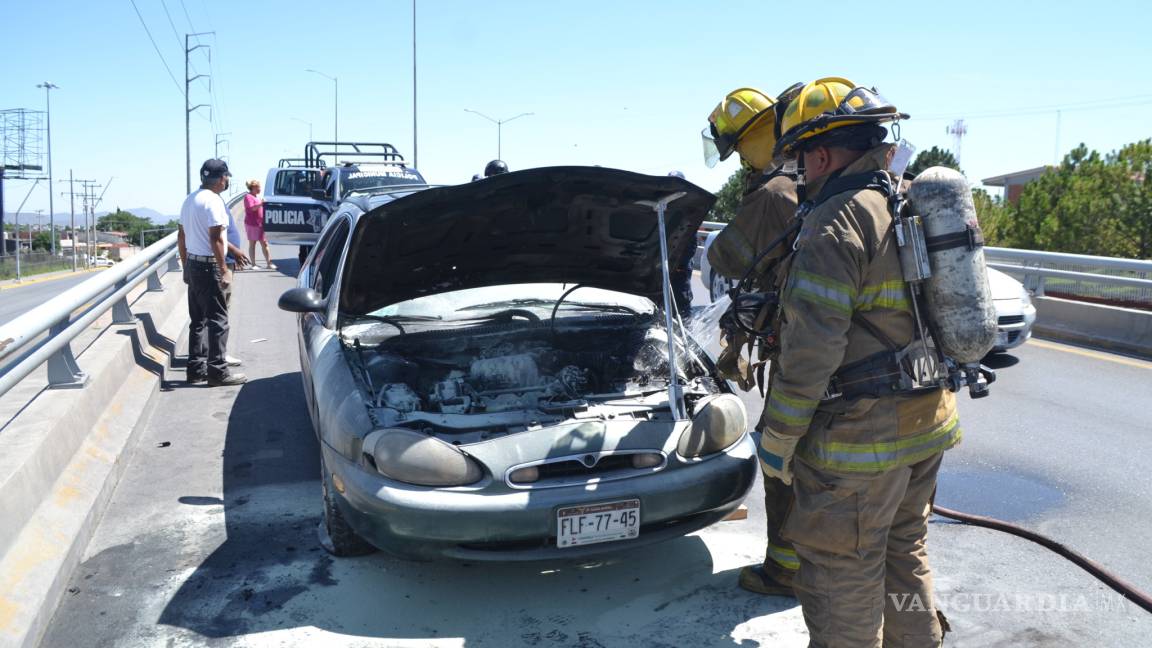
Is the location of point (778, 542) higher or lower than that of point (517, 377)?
lower

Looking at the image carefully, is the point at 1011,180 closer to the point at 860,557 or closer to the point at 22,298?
the point at 22,298

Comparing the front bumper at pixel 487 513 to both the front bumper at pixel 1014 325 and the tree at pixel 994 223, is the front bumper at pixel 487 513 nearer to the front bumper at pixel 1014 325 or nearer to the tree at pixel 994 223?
the front bumper at pixel 1014 325

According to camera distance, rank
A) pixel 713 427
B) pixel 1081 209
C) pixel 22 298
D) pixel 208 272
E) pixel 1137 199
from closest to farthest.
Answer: pixel 713 427 → pixel 208 272 → pixel 1137 199 → pixel 1081 209 → pixel 22 298

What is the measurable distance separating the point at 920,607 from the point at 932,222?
1.31 m

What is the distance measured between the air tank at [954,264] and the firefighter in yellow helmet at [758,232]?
2.77ft

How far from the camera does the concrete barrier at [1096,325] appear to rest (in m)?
9.61

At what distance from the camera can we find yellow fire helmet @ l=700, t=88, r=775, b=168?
4.06m

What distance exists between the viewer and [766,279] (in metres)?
3.79

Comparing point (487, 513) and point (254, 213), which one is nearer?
point (487, 513)

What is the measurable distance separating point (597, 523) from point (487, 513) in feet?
1.48

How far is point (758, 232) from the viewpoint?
12.8ft

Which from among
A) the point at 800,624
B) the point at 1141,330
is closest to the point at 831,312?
the point at 800,624

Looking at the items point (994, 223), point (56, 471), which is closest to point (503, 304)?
point (56, 471)

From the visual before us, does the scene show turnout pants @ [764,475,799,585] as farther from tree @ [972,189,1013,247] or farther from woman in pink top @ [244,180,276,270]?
tree @ [972,189,1013,247]
